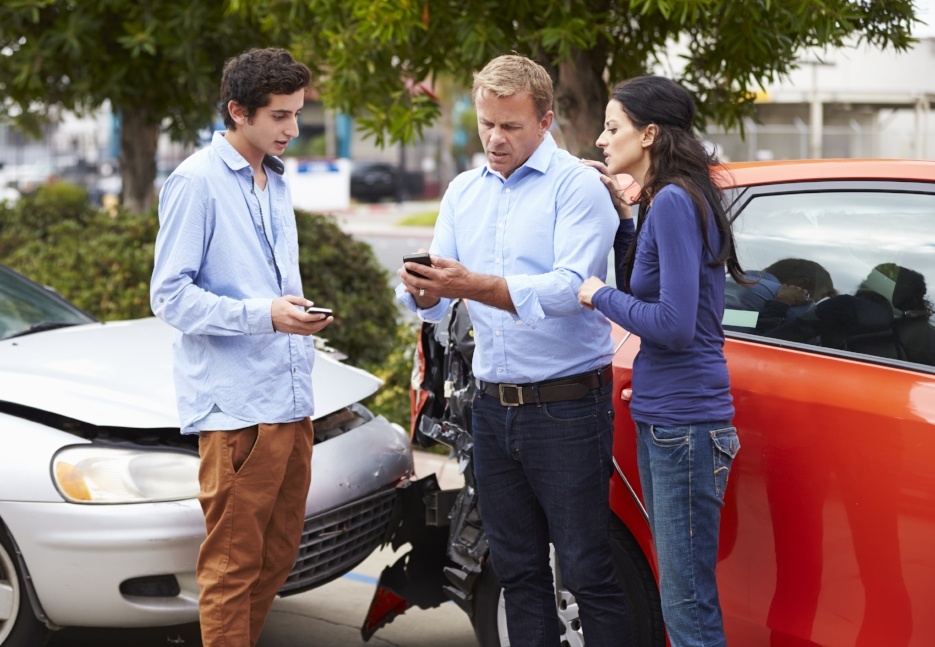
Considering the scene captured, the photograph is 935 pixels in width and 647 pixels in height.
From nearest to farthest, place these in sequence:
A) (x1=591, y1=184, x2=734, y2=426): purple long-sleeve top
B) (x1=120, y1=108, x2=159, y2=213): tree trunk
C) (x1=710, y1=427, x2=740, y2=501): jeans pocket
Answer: (x1=591, y1=184, x2=734, y2=426): purple long-sleeve top < (x1=710, y1=427, x2=740, y2=501): jeans pocket < (x1=120, y1=108, x2=159, y2=213): tree trunk

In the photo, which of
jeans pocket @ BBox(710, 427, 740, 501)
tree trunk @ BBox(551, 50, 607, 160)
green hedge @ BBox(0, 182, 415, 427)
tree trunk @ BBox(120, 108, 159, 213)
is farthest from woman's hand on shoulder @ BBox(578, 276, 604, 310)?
tree trunk @ BBox(120, 108, 159, 213)

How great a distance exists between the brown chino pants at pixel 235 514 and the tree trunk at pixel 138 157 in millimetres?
6628

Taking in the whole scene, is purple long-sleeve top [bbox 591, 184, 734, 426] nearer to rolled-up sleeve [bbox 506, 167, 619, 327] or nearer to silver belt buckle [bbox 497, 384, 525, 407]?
rolled-up sleeve [bbox 506, 167, 619, 327]

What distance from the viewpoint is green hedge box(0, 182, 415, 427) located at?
735 cm

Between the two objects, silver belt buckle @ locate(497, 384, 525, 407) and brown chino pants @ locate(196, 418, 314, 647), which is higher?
silver belt buckle @ locate(497, 384, 525, 407)

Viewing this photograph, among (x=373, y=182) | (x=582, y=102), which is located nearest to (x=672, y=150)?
(x=582, y=102)

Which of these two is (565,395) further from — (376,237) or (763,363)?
(376,237)

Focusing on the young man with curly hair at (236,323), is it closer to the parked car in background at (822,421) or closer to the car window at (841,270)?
the parked car in background at (822,421)

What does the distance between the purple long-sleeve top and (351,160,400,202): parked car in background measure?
107ft

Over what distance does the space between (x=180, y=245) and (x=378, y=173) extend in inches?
1280

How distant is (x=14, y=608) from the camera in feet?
11.5

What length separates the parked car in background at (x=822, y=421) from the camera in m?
2.65

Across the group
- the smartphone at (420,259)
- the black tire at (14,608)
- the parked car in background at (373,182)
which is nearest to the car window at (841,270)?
the smartphone at (420,259)

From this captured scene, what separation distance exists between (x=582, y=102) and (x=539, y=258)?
334cm
